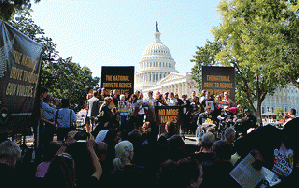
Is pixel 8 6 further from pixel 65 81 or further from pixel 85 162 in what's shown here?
pixel 65 81

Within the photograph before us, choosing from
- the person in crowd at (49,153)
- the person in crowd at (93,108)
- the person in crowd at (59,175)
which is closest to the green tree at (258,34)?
the person in crowd at (93,108)

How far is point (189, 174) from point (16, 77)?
345 cm

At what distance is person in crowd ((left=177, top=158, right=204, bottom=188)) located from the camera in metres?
2.41

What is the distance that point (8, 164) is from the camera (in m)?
2.82

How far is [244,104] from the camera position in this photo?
39375mm

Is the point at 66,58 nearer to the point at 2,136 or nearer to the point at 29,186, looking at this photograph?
the point at 2,136

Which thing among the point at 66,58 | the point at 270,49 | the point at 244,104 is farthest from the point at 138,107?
the point at 244,104

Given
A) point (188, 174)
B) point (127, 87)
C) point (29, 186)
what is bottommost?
point (29, 186)

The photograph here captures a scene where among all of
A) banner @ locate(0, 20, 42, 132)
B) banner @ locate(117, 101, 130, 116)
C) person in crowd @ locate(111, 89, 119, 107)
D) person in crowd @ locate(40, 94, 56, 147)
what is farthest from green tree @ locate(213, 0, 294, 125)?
banner @ locate(0, 20, 42, 132)

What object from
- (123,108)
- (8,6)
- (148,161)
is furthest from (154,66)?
(148,161)

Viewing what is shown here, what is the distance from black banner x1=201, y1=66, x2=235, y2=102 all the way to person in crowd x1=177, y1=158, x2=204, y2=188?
8.59 meters

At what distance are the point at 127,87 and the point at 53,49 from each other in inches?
546

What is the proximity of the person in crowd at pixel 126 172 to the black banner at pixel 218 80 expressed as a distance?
8.31 meters

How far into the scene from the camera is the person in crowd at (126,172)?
2.78 m
